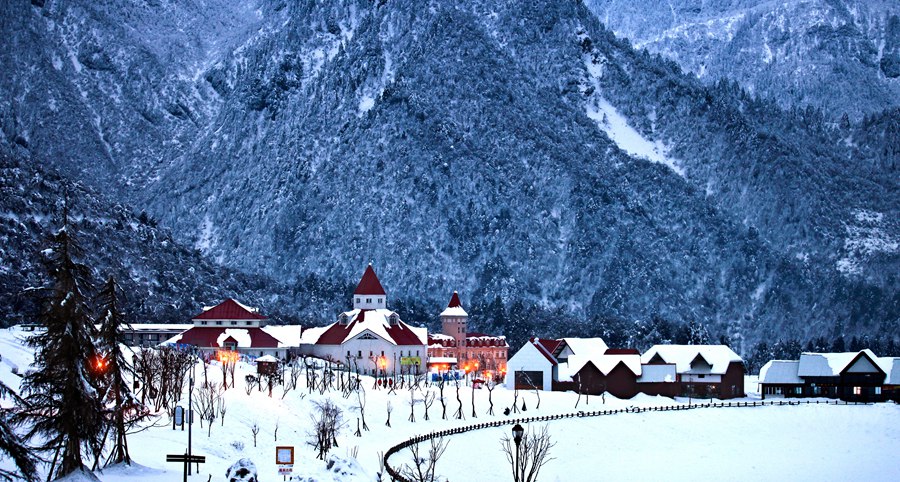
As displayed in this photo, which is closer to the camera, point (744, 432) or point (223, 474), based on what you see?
point (223, 474)

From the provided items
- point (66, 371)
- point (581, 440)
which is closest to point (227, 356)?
point (581, 440)

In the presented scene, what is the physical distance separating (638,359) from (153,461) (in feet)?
309

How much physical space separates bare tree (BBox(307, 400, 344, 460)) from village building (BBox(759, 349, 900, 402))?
65010mm

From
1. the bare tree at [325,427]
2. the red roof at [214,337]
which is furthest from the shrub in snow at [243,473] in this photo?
the red roof at [214,337]

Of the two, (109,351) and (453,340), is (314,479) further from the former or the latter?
(453,340)

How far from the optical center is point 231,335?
159500 mm

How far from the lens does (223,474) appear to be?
65000mm

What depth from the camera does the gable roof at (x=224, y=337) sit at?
156750 mm

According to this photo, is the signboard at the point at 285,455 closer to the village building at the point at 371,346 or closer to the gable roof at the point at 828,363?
the village building at the point at 371,346

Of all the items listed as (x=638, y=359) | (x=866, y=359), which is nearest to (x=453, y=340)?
(x=638, y=359)

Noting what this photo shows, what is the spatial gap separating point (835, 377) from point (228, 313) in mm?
77604

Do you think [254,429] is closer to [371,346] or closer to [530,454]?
[530,454]

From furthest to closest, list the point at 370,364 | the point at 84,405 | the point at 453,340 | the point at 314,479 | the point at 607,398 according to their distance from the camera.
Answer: the point at 453,340 → the point at 370,364 → the point at 607,398 → the point at 314,479 → the point at 84,405

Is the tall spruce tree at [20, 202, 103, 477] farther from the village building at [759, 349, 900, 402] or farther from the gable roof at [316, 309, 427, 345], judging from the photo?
the village building at [759, 349, 900, 402]
